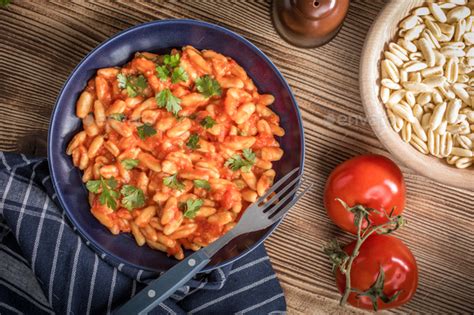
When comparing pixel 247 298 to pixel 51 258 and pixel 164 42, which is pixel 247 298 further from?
pixel 164 42

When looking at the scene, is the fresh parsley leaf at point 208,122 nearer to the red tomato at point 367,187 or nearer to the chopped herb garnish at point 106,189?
the chopped herb garnish at point 106,189

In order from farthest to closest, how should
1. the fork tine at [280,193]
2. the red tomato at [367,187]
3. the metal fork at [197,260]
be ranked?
the red tomato at [367,187] < the fork tine at [280,193] < the metal fork at [197,260]

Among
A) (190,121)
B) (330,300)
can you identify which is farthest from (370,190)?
(190,121)

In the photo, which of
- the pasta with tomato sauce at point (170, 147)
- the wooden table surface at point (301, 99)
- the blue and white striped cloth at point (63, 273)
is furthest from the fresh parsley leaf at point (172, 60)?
the blue and white striped cloth at point (63, 273)

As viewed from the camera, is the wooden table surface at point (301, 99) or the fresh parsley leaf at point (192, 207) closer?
the fresh parsley leaf at point (192, 207)

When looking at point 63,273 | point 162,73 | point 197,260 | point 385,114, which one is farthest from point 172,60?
point 63,273

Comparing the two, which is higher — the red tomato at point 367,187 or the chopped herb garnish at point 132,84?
the chopped herb garnish at point 132,84

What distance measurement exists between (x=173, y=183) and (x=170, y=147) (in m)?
0.16

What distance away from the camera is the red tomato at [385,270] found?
2549mm

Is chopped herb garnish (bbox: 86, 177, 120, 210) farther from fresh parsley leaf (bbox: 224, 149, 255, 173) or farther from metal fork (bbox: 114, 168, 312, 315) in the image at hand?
fresh parsley leaf (bbox: 224, 149, 255, 173)

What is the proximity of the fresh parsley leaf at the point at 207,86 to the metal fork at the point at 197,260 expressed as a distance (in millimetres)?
494

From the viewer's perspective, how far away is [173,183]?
2.33 meters

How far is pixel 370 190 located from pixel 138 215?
1.06m

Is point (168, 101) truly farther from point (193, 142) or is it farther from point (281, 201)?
point (281, 201)
